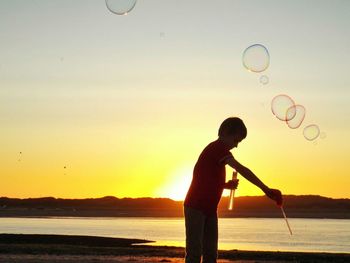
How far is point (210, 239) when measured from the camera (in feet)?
32.4

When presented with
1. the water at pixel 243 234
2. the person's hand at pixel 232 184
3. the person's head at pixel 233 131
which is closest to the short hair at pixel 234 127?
the person's head at pixel 233 131

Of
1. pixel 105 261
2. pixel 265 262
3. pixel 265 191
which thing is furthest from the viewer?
pixel 265 262

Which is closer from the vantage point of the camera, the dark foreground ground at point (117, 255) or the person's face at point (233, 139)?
the person's face at point (233, 139)

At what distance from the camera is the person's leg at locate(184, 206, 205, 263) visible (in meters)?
9.62

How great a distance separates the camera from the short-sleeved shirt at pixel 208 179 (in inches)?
380

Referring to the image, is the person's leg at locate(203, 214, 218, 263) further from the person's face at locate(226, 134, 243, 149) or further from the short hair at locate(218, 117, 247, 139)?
the short hair at locate(218, 117, 247, 139)

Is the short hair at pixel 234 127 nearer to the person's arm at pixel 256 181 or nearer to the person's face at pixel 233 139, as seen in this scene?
the person's face at pixel 233 139

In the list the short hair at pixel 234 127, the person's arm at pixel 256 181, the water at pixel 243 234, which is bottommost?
the water at pixel 243 234

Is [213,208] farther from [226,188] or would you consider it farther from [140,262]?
[140,262]

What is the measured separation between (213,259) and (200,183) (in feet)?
3.27

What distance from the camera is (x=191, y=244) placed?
9.64m

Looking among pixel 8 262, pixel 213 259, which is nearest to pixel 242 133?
pixel 213 259

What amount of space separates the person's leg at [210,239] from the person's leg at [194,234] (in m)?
0.18

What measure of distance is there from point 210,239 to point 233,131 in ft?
4.69
